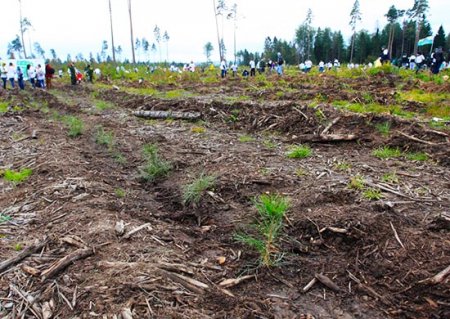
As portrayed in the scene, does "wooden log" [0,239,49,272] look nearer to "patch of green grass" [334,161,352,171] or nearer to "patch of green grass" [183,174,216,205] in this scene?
"patch of green grass" [183,174,216,205]

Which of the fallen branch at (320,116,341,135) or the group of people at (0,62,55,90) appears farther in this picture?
the group of people at (0,62,55,90)

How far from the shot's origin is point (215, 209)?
4375 mm

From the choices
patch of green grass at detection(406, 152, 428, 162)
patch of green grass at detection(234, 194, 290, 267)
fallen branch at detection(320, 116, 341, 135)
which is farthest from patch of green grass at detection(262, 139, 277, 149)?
patch of green grass at detection(234, 194, 290, 267)

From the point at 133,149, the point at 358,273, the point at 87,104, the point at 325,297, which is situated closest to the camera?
the point at 325,297

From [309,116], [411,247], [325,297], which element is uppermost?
[309,116]

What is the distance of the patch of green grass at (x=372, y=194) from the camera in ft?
13.7

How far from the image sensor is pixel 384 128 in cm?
689

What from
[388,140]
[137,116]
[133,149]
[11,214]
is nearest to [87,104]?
[137,116]

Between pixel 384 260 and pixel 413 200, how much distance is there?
4.36 ft

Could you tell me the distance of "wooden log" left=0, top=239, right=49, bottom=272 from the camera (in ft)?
9.78

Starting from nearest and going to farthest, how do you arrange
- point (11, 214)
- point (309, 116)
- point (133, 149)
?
1. point (11, 214)
2. point (133, 149)
3. point (309, 116)

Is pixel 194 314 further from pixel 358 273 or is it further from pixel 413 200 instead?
pixel 413 200

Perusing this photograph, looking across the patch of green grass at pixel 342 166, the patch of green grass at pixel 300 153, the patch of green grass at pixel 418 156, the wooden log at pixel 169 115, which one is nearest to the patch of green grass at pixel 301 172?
the patch of green grass at pixel 342 166

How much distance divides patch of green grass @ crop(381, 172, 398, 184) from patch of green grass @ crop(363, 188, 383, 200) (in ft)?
1.59
